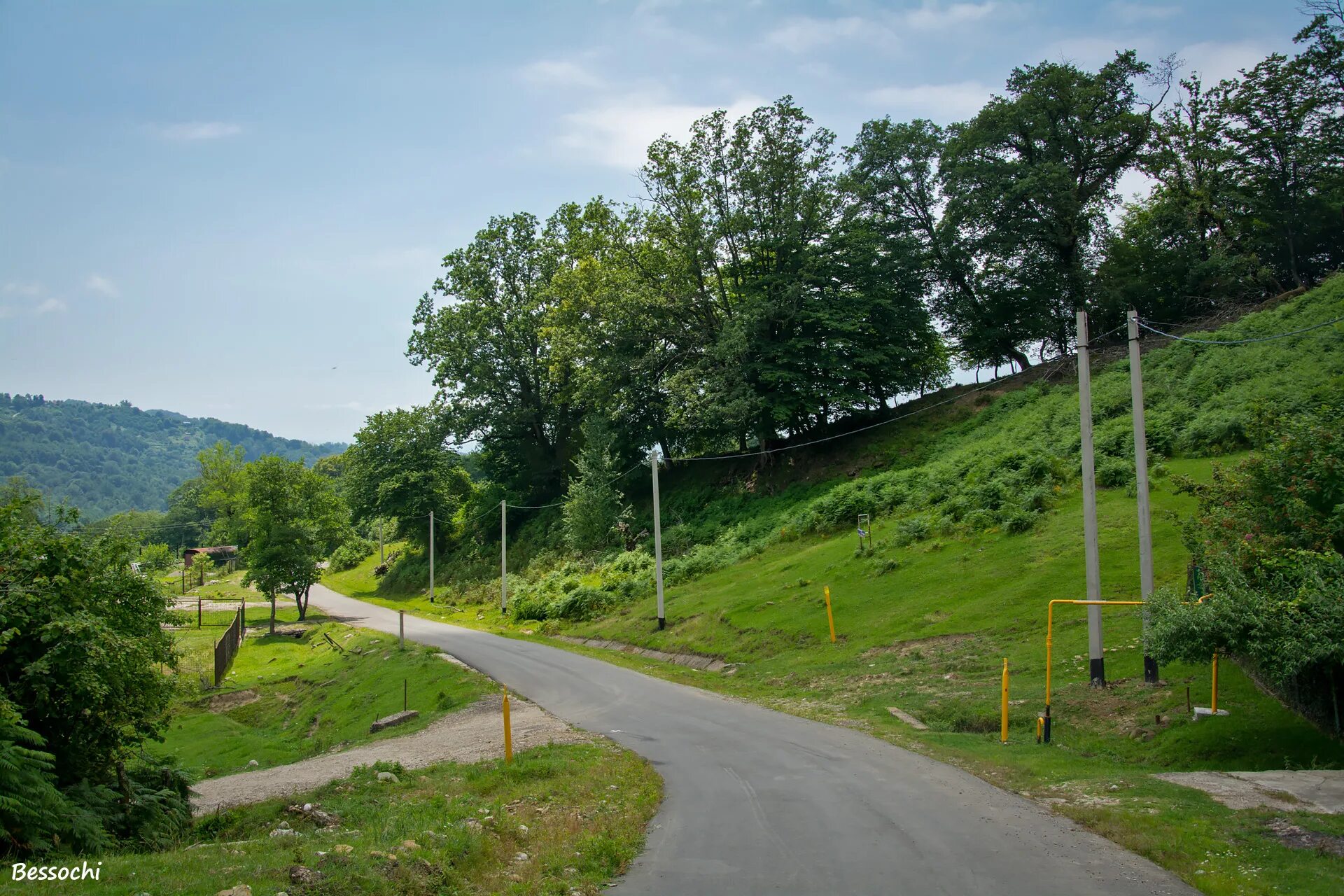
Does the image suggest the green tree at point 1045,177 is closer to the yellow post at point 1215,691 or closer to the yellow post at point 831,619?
the yellow post at point 831,619

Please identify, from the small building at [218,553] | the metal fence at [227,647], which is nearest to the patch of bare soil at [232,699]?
the metal fence at [227,647]

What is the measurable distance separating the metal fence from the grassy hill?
12.7 meters

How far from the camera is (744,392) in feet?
149

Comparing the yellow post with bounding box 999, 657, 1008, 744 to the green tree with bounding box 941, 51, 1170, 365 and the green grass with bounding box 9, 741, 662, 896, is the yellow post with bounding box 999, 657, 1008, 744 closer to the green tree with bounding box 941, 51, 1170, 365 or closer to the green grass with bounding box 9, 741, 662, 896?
the green grass with bounding box 9, 741, 662, 896

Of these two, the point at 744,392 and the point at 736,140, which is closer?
the point at 744,392

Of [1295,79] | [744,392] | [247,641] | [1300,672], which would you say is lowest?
[247,641]

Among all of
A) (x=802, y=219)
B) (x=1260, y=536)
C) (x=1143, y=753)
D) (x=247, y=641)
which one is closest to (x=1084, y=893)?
(x=1143, y=753)

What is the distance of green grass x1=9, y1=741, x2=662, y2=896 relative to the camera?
7727 mm

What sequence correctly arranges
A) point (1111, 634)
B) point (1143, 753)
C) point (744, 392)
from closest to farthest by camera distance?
point (1143, 753)
point (1111, 634)
point (744, 392)

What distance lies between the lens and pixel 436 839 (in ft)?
30.3

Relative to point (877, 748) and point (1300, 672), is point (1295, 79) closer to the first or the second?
point (1300, 672)

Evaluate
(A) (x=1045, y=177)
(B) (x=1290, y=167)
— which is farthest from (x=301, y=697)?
(B) (x=1290, y=167)

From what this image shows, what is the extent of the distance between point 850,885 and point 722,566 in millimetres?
32232

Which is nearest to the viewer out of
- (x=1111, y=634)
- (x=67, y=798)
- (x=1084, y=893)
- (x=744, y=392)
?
(x=1084, y=893)
